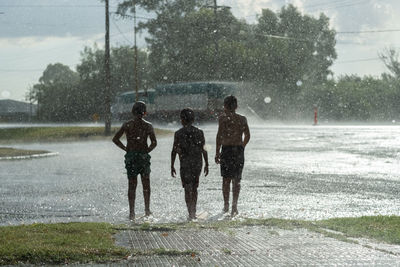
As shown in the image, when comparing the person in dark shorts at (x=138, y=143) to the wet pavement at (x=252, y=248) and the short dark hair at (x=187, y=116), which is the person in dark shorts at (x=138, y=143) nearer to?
the short dark hair at (x=187, y=116)

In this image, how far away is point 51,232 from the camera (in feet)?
23.7

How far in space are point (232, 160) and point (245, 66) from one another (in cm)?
6441

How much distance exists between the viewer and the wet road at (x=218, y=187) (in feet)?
32.6

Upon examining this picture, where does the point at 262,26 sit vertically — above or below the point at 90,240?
above

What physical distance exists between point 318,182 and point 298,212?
4068mm

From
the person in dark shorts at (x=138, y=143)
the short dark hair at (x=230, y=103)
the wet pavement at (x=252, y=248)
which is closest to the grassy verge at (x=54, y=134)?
the short dark hair at (x=230, y=103)

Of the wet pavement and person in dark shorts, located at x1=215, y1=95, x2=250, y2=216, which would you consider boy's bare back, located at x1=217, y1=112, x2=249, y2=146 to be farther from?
the wet pavement

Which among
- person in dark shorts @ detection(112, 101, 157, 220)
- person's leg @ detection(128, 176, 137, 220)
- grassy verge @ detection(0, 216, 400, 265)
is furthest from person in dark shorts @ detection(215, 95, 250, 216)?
person's leg @ detection(128, 176, 137, 220)

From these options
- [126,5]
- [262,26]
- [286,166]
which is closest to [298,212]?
[286,166]

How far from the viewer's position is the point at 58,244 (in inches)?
258

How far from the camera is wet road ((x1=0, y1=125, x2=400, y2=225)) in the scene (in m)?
9.94

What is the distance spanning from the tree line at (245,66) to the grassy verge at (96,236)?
48.0 metres

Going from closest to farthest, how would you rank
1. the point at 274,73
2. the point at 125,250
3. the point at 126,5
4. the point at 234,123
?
the point at 125,250, the point at 234,123, the point at 274,73, the point at 126,5

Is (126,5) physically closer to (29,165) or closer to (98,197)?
(29,165)
